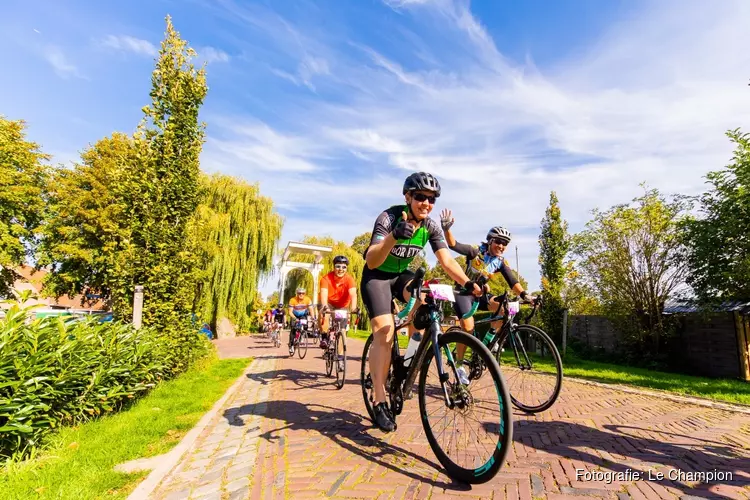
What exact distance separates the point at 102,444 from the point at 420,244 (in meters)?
3.37

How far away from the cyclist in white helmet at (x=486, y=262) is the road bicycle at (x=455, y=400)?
5.54ft

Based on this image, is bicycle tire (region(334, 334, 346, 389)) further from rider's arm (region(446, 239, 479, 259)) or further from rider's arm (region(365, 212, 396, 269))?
rider's arm (region(365, 212, 396, 269))

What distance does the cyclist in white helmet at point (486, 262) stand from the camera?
449 cm

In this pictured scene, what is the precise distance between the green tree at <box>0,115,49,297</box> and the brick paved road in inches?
903

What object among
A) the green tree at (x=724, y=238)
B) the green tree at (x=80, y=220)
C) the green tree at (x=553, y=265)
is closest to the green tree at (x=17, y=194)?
the green tree at (x=80, y=220)

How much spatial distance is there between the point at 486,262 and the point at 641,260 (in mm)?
12378

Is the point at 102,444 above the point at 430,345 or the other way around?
→ the other way around

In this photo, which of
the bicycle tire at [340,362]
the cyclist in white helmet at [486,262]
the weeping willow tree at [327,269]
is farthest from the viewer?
the weeping willow tree at [327,269]

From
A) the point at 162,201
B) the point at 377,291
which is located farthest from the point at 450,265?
the point at 162,201

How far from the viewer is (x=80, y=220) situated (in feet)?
76.8

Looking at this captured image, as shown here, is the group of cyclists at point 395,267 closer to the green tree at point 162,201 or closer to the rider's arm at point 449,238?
the rider's arm at point 449,238

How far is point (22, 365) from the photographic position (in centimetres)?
301

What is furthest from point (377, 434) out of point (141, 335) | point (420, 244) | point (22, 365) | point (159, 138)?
point (159, 138)

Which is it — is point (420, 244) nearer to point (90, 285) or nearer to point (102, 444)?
point (102, 444)
